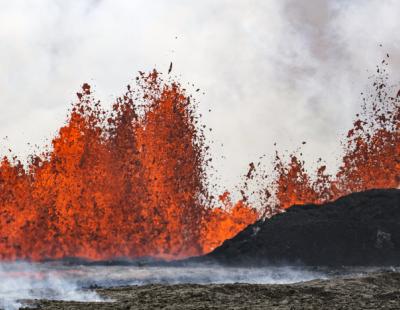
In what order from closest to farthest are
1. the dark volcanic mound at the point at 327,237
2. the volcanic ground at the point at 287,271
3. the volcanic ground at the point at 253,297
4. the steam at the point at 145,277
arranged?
1. the volcanic ground at the point at 253,297
2. the volcanic ground at the point at 287,271
3. the steam at the point at 145,277
4. the dark volcanic mound at the point at 327,237

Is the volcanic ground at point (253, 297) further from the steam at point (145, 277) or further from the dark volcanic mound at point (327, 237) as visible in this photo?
the dark volcanic mound at point (327, 237)

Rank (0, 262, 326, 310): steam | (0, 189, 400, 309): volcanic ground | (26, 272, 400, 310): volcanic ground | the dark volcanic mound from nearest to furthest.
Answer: (26, 272, 400, 310): volcanic ground → (0, 189, 400, 309): volcanic ground → (0, 262, 326, 310): steam → the dark volcanic mound

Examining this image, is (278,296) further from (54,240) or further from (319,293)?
(54,240)

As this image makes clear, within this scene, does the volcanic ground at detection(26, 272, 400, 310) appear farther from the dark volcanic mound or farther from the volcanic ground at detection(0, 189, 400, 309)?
the dark volcanic mound

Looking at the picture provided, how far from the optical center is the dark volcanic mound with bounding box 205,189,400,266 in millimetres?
35562

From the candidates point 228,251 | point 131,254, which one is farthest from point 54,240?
point 228,251

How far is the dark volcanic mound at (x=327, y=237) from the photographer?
35562 mm

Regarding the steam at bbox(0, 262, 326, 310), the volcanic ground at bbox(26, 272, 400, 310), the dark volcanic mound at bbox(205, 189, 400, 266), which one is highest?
the dark volcanic mound at bbox(205, 189, 400, 266)

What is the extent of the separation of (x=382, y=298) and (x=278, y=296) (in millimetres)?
2760

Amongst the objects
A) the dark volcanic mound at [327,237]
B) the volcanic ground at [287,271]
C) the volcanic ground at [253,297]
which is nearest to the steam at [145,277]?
the volcanic ground at [287,271]

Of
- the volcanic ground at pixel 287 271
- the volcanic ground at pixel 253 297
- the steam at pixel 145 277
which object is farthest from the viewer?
the steam at pixel 145 277

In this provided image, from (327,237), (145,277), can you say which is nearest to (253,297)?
(145,277)

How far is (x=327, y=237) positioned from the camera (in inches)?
1465

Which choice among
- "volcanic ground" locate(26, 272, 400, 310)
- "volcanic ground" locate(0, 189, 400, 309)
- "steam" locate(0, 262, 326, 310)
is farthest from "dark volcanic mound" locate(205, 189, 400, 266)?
"volcanic ground" locate(26, 272, 400, 310)
